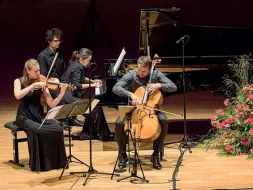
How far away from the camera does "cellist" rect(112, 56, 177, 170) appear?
19.4 ft

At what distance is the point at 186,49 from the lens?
7941 mm

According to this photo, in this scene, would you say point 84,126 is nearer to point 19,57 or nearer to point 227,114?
point 227,114

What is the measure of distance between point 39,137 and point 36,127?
0.41 feet

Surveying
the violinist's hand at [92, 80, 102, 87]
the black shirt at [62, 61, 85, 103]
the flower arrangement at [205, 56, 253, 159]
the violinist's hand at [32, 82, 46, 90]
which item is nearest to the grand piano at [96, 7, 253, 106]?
the violinist's hand at [92, 80, 102, 87]

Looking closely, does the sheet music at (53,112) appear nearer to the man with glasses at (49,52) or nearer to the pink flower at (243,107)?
the man with glasses at (49,52)

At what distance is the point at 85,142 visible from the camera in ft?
23.6

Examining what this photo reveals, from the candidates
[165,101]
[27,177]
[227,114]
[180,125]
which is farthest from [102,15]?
[27,177]

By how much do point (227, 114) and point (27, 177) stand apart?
2708 mm

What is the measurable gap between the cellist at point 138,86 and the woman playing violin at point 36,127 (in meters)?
0.68

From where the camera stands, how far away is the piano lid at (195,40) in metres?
7.41

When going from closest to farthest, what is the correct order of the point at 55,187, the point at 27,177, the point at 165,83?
1. the point at 55,187
2. the point at 27,177
3. the point at 165,83

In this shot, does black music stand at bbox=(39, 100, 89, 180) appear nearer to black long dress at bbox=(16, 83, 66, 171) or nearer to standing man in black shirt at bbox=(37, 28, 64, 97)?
black long dress at bbox=(16, 83, 66, 171)

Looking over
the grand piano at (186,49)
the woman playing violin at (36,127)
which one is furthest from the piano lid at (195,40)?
the woman playing violin at (36,127)

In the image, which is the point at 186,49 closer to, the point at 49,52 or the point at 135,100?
the point at 49,52
